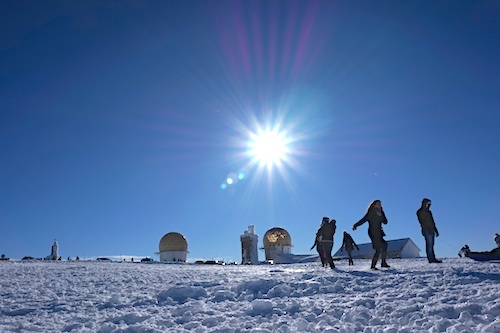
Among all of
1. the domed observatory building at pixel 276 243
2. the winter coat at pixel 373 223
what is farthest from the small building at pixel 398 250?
the winter coat at pixel 373 223

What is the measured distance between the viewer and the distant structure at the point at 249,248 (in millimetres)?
64625

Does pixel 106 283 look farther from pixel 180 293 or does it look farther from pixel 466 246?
pixel 466 246

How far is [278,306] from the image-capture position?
7012 mm

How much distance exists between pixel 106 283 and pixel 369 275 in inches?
278

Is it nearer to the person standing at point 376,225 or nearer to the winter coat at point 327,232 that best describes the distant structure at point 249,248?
the winter coat at point 327,232

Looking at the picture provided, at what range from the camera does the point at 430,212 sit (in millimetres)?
14594

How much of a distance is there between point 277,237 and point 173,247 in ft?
63.1

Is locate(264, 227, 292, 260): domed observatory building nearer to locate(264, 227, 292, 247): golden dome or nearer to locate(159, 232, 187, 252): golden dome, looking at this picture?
locate(264, 227, 292, 247): golden dome

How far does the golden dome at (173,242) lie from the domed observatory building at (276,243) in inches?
623

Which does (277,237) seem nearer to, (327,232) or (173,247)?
(173,247)

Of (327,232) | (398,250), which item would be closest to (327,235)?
(327,232)

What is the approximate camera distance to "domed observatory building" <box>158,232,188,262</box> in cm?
6238

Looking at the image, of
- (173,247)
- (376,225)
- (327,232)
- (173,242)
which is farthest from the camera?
(173,242)

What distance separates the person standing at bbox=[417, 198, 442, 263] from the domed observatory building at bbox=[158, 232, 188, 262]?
51833 mm
